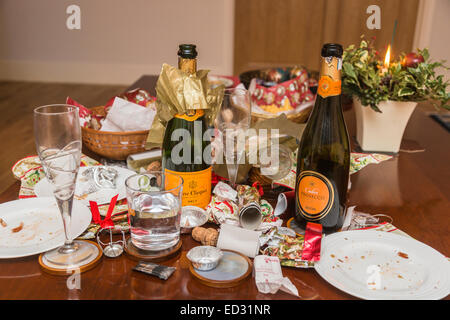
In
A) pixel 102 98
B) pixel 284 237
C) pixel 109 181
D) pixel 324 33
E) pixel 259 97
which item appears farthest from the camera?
pixel 324 33

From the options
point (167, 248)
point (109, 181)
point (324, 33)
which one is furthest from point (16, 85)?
point (167, 248)

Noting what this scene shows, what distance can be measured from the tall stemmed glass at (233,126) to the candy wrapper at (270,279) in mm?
263

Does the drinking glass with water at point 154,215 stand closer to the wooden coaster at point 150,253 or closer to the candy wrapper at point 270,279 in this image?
the wooden coaster at point 150,253

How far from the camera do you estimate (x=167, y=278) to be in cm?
64

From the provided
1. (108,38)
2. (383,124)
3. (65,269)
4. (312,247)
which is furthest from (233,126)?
(108,38)

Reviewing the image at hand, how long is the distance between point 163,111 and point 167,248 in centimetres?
27

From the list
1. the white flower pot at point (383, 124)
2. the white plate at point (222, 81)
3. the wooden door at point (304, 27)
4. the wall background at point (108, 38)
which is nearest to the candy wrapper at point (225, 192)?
the white flower pot at point (383, 124)

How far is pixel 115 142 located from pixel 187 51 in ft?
1.28

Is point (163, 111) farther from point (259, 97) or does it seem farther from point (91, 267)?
point (259, 97)

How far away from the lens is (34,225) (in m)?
0.77

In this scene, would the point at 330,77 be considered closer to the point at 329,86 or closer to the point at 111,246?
the point at 329,86

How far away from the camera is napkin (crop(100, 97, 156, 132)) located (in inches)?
43.6

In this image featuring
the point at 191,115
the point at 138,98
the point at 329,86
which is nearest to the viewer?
the point at 329,86

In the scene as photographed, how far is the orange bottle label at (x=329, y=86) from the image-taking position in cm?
73
